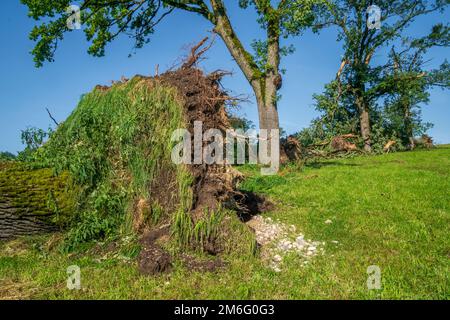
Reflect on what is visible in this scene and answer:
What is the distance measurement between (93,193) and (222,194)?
241cm

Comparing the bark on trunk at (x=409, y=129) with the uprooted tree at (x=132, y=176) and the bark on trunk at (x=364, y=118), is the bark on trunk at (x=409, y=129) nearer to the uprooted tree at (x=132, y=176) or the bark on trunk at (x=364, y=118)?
the bark on trunk at (x=364, y=118)

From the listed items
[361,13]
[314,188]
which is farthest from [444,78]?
[314,188]

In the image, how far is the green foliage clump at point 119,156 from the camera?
6.93 m

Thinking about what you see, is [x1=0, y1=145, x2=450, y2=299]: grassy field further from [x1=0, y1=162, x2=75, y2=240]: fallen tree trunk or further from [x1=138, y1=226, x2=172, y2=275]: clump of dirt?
[x1=0, y1=162, x2=75, y2=240]: fallen tree trunk

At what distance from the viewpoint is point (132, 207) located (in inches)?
275

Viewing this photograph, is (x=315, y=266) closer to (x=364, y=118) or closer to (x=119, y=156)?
(x=119, y=156)

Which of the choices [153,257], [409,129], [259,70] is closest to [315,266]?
[153,257]

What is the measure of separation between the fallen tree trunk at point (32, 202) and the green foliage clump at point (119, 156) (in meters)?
0.27

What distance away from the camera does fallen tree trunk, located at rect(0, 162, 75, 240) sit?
273 inches

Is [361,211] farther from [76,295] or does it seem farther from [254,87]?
[254,87]

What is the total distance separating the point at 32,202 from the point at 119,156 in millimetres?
1736

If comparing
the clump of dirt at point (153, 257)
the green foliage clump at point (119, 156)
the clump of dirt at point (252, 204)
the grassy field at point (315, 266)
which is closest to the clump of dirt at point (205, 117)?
the green foliage clump at point (119, 156)

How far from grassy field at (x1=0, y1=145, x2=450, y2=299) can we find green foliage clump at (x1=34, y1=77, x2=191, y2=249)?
826mm

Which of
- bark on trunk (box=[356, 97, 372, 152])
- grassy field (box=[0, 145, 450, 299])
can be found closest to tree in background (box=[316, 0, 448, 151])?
bark on trunk (box=[356, 97, 372, 152])
